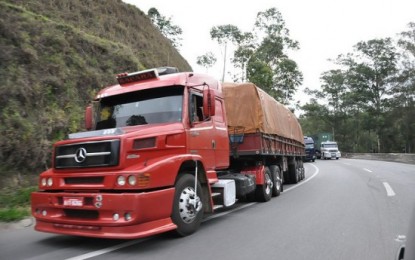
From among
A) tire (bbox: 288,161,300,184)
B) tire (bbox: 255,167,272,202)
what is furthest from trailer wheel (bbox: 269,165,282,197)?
tire (bbox: 288,161,300,184)

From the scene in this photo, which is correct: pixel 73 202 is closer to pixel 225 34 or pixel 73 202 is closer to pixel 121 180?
pixel 121 180

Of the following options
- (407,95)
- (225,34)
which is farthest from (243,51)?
(407,95)

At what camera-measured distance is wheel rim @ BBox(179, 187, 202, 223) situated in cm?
670

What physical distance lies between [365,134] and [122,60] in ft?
216

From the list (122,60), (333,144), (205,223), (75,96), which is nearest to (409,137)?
(333,144)

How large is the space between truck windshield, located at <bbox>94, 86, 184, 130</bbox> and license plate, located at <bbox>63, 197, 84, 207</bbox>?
5.71ft

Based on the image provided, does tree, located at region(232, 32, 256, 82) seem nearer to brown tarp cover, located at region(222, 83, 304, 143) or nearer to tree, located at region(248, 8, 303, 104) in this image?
tree, located at region(248, 8, 303, 104)

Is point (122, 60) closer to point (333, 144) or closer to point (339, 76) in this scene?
point (333, 144)

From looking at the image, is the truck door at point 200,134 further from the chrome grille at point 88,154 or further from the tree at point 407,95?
the tree at point 407,95

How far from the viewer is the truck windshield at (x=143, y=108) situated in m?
7.16

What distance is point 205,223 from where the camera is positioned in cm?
798

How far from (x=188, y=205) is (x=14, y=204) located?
4.57 meters

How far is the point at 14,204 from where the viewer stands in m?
9.10

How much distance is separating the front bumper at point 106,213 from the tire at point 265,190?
5.21m
